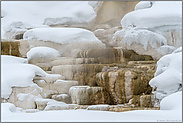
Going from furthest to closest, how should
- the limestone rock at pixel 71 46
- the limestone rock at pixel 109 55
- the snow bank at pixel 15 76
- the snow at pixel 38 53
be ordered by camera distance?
the limestone rock at pixel 71 46
the snow at pixel 38 53
the limestone rock at pixel 109 55
the snow bank at pixel 15 76

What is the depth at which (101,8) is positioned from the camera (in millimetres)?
14812

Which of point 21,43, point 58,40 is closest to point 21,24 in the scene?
point 21,43

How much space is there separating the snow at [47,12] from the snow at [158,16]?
5.25 m

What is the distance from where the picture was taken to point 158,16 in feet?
26.2

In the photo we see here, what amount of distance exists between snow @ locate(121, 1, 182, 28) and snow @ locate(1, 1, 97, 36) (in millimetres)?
5252

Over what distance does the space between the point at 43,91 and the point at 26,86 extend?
41 cm

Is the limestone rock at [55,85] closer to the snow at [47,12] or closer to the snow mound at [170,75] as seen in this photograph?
the snow mound at [170,75]

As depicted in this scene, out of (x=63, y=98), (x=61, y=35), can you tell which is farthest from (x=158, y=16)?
(x=63, y=98)

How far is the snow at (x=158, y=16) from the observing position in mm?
7844

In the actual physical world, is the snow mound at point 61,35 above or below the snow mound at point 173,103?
above

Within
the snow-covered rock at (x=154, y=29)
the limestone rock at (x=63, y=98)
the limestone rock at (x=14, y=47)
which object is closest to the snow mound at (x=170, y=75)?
the limestone rock at (x=63, y=98)

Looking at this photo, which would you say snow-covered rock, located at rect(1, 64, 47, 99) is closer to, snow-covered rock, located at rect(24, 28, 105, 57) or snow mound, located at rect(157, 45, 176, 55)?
snow-covered rock, located at rect(24, 28, 105, 57)

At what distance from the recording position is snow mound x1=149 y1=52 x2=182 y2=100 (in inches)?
110

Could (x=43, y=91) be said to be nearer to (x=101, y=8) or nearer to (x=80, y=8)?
(x=80, y=8)
